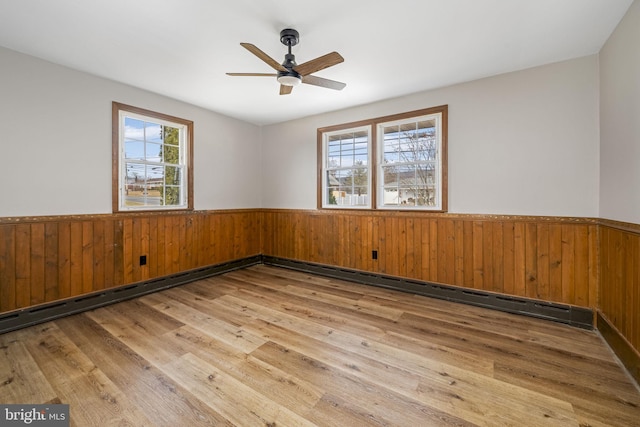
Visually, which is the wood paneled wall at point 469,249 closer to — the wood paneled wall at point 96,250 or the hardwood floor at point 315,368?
the hardwood floor at point 315,368

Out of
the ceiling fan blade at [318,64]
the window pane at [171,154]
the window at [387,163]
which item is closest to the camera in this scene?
the ceiling fan blade at [318,64]

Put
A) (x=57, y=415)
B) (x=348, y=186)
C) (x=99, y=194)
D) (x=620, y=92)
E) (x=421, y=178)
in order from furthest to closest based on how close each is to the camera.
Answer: (x=348, y=186) → (x=421, y=178) → (x=99, y=194) → (x=620, y=92) → (x=57, y=415)

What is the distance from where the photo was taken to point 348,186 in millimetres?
4305

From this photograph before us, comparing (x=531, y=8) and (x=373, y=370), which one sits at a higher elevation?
(x=531, y=8)

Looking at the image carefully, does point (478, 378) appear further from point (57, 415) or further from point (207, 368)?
point (57, 415)

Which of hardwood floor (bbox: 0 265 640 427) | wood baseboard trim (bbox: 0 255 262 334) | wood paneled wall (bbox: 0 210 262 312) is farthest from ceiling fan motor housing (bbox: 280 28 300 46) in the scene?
wood baseboard trim (bbox: 0 255 262 334)

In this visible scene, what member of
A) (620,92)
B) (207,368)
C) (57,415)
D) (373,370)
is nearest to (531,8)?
(620,92)

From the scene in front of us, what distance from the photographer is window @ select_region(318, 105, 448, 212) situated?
3508 mm

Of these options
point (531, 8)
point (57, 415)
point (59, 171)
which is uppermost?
point (531, 8)

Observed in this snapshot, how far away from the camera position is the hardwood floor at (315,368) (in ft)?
5.07

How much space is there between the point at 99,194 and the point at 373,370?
3.49 m

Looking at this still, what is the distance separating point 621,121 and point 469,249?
172cm

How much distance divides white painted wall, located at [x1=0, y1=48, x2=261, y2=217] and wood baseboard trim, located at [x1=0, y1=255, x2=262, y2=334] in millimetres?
952

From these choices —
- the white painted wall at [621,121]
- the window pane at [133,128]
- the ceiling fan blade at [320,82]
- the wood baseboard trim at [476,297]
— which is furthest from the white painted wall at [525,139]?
the window pane at [133,128]
